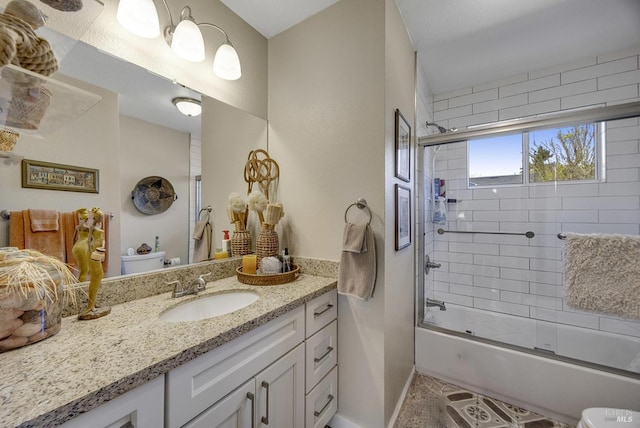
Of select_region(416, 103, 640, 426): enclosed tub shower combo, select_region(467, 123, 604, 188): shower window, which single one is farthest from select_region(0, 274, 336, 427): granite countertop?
select_region(467, 123, 604, 188): shower window

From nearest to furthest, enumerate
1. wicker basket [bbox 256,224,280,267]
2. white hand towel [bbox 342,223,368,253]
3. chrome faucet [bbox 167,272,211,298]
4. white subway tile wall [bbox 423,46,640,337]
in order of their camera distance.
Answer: chrome faucet [bbox 167,272,211,298] < white hand towel [bbox 342,223,368,253] < wicker basket [bbox 256,224,280,267] < white subway tile wall [bbox 423,46,640,337]

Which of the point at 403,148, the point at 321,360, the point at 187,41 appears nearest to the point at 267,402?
the point at 321,360

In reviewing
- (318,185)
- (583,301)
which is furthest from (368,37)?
(583,301)

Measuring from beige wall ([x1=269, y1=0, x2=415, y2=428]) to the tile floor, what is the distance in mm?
159

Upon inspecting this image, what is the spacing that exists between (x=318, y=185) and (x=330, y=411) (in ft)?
4.08

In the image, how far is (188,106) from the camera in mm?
1304

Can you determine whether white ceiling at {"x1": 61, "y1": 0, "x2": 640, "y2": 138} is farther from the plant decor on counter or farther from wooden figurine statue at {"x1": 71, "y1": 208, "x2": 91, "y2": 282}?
the plant decor on counter

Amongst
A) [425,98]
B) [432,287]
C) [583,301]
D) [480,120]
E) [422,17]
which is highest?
[422,17]

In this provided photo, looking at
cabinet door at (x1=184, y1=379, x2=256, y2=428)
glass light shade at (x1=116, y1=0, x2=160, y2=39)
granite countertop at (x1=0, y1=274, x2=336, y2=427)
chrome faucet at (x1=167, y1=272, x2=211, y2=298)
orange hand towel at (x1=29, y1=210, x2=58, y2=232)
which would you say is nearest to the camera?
granite countertop at (x1=0, y1=274, x2=336, y2=427)

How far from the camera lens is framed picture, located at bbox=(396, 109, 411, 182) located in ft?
4.72

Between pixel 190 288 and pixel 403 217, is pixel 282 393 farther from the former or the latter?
pixel 403 217

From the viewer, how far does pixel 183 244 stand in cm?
127

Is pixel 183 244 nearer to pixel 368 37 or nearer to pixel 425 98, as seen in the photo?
pixel 368 37

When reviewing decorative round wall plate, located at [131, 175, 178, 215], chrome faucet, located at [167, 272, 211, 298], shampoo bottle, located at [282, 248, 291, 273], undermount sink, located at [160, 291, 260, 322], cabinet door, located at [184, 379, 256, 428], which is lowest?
cabinet door, located at [184, 379, 256, 428]
